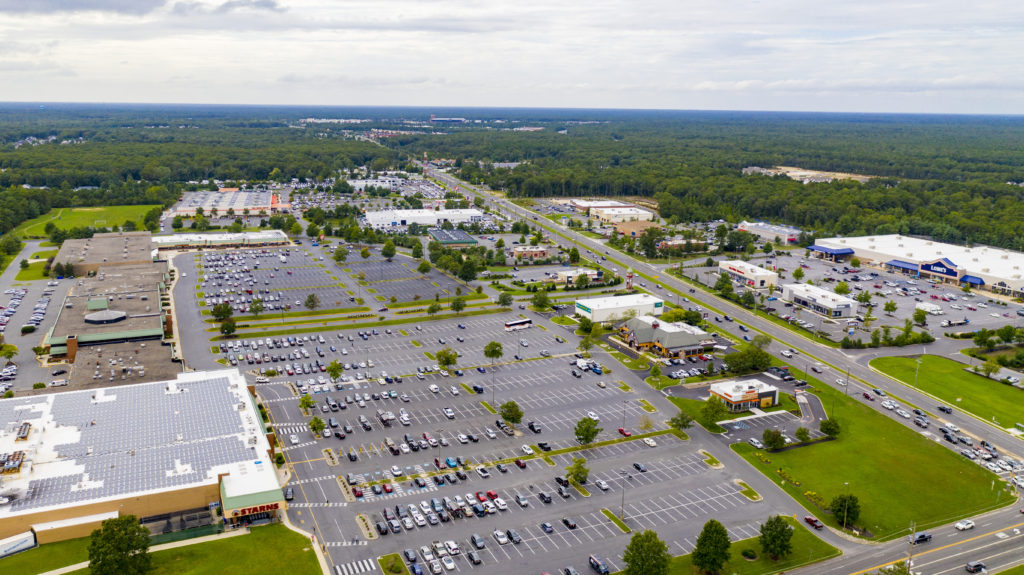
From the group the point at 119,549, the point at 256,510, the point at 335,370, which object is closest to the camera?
the point at 119,549

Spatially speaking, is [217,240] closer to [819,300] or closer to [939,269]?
[819,300]

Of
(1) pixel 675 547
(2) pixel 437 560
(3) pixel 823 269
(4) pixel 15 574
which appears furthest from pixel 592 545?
(3) pixel 823 269

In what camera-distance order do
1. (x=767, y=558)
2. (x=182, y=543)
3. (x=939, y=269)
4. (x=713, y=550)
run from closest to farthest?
(x=713, y=550) → (x=767, y=558) → (x=182, y=543) → (x=939, y=269)

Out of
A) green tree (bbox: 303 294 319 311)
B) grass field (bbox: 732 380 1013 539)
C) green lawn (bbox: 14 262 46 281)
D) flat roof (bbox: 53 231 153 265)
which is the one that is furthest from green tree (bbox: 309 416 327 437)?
green lawn (bbox: 14 262 46 281)

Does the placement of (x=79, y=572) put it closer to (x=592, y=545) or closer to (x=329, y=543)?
(x=329, y=543)

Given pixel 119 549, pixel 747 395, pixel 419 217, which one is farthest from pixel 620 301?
pixel 419 217

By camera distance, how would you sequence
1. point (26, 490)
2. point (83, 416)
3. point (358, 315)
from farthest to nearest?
point (358, 315)
point (83, 416)
point (26, 490)

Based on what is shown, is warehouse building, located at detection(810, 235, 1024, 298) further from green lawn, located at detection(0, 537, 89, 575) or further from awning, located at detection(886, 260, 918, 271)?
green lawn, located at detection(0, 537, 89, 575)

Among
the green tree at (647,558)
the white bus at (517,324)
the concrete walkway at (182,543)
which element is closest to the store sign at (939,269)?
the white bus at (517,324)
